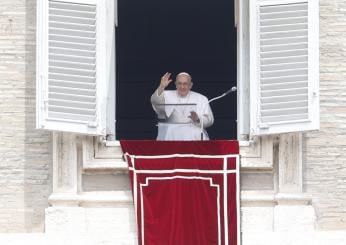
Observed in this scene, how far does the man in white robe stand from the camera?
544 inches

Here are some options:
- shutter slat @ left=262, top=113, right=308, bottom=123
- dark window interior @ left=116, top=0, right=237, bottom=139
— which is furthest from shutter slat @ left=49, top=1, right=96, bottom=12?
dark window interior @ left=116, top=0, right=237, bottom=139

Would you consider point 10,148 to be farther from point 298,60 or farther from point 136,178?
point 298,60

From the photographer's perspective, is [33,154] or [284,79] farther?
[33,154]

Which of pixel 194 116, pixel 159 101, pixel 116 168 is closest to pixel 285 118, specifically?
pixel 194 116

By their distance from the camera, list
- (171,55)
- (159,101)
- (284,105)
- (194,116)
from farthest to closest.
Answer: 1. (171,55)
2. (159,101)
3. (194,116)
4. (284,105)

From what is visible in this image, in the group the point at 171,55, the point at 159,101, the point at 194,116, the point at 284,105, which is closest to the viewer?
the point at 284,105

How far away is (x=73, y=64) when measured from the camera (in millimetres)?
13383

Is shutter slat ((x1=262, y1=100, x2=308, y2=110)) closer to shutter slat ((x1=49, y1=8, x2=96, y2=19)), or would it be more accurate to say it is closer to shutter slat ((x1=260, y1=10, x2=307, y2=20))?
shutter slat ((x1=260, y1=10, x2=307, y2=20))

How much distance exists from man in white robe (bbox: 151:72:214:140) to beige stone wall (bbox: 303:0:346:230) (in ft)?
2.94

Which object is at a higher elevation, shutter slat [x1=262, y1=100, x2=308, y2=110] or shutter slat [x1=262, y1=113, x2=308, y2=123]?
shutter slat [x1=262, y1=100, x2=308, y2=110]

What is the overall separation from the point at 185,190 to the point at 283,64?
1289 mm

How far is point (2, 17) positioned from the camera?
1369 cm

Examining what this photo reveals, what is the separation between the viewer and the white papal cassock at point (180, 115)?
13.8 metres

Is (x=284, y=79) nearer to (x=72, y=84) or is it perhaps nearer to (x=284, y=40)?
(x=284, y=40)
